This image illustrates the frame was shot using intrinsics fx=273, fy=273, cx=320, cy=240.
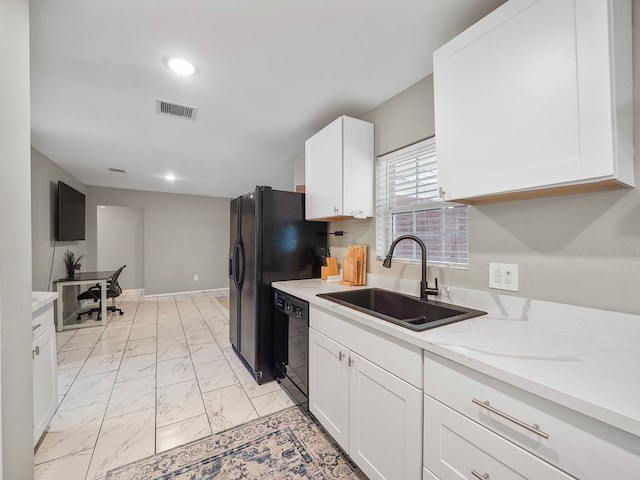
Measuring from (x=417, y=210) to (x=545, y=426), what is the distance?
1.38 m

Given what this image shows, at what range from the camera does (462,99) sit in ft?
4.09

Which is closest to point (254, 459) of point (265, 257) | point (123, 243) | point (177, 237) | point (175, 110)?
point (265, 257)

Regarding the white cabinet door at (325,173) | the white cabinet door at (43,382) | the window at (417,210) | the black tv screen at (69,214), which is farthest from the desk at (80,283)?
the window at (417,210)

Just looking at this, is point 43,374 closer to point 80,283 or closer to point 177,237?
point 80,283

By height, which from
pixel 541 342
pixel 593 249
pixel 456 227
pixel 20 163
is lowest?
pixel 541 342

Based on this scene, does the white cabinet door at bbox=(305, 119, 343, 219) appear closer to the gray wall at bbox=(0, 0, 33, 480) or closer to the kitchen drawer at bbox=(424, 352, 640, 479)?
the kitchen drawer at bbox=(424, 352, 640, 479)

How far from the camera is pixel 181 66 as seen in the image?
5.63ft

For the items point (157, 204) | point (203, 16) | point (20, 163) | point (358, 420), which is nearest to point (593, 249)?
point (358, 420)

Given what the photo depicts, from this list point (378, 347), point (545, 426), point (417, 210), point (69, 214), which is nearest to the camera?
point (545, 426)

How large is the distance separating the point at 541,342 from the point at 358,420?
887 millimetres


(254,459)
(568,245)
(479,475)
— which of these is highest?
(568,245)

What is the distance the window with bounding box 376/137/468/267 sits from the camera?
1.65m

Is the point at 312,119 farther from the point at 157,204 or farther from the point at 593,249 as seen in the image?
the point at 157,204

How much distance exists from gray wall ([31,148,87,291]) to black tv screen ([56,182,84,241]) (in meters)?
0.07
